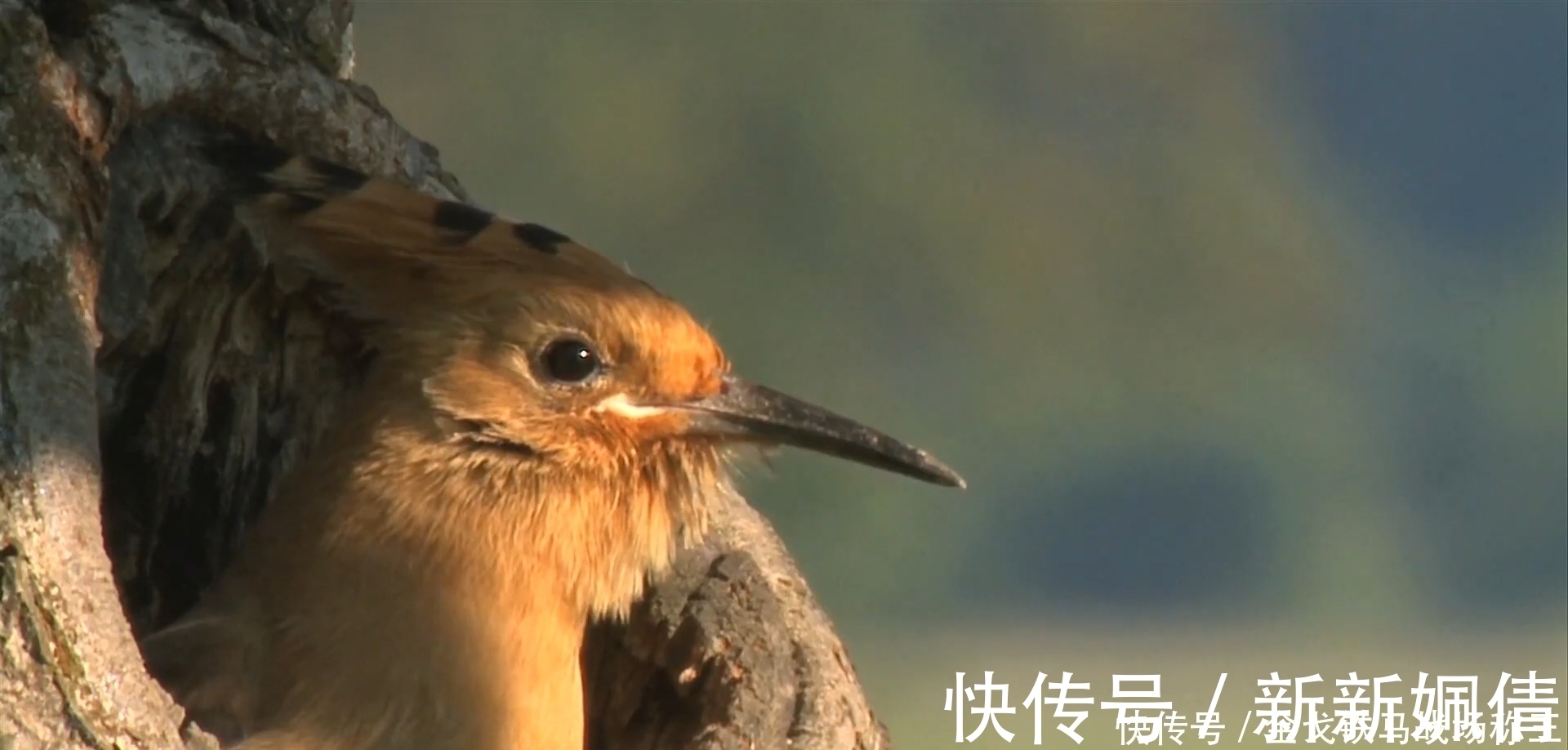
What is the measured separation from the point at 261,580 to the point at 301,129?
0.39 meters

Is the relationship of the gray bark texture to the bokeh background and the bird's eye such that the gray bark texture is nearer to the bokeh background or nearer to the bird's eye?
the bird's eye

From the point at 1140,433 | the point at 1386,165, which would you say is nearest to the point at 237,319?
the point at 1140,433

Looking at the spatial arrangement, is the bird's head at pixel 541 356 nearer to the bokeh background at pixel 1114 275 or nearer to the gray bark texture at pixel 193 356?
A: the gray bark texture at pixel 193 356

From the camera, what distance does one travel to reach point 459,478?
1.66 m

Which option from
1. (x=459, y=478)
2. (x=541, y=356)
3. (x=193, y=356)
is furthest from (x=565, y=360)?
(x=193, y=356)

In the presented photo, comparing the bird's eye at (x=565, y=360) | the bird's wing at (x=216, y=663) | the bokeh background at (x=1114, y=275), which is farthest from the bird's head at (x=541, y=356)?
the bokeh background at (x=1114, y=275)

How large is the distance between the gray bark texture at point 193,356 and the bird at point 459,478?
0.21 ft

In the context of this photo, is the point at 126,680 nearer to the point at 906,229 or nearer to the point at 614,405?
the point at 614,405

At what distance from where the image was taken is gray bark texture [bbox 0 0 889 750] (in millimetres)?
1391

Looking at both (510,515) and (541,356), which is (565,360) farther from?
(510,515)

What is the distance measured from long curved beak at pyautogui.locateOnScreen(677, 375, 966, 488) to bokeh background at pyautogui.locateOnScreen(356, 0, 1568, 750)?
7.36 feet

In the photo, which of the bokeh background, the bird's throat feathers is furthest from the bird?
the bokeh background

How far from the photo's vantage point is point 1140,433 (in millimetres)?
4395

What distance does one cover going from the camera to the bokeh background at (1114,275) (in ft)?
13.7
